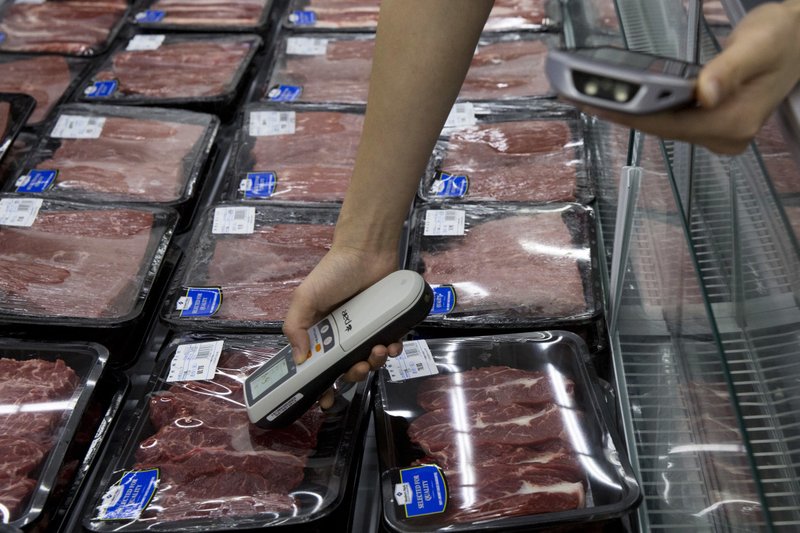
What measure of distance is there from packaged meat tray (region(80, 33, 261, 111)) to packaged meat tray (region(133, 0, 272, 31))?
0.05 m

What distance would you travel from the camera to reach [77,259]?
238 cm

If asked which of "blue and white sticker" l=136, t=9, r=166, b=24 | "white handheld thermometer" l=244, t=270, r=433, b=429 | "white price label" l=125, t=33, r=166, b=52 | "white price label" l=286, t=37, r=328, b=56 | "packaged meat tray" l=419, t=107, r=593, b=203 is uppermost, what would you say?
"white handheld thermometer" l=244, t=270, r=433, b=429

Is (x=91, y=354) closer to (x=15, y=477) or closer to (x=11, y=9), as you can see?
(x=15, y=477)

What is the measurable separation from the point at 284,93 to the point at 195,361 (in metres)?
1.44

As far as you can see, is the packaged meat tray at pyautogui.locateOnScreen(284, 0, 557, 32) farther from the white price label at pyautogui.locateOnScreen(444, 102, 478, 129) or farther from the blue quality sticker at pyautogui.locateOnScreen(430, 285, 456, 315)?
the blue quality sticker at pyautogui.locateOnScreen(430, 285, 456, 315)

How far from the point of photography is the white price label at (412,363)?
6.25 ft

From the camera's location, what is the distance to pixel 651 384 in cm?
173

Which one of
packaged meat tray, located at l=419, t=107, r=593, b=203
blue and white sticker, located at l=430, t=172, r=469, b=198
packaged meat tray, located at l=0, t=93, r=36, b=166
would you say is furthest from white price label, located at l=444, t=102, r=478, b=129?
packaged meat tray, located at l=0, t=93, r=36, b=166

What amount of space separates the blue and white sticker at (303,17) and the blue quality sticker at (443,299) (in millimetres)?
1852

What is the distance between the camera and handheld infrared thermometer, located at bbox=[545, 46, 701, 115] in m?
0.83

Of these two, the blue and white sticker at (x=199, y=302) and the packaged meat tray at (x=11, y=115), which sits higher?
the packaged meat tray at (x=11, y=115)

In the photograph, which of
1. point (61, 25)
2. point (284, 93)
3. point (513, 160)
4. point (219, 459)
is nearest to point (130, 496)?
point (219, 459)

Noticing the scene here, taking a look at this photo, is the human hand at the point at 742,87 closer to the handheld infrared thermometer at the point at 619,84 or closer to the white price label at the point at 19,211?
the handheld infrared thermometer at the point at 619,84

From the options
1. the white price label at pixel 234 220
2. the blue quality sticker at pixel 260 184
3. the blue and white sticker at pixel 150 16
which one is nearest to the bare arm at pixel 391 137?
the white price label at pixel 234 220
